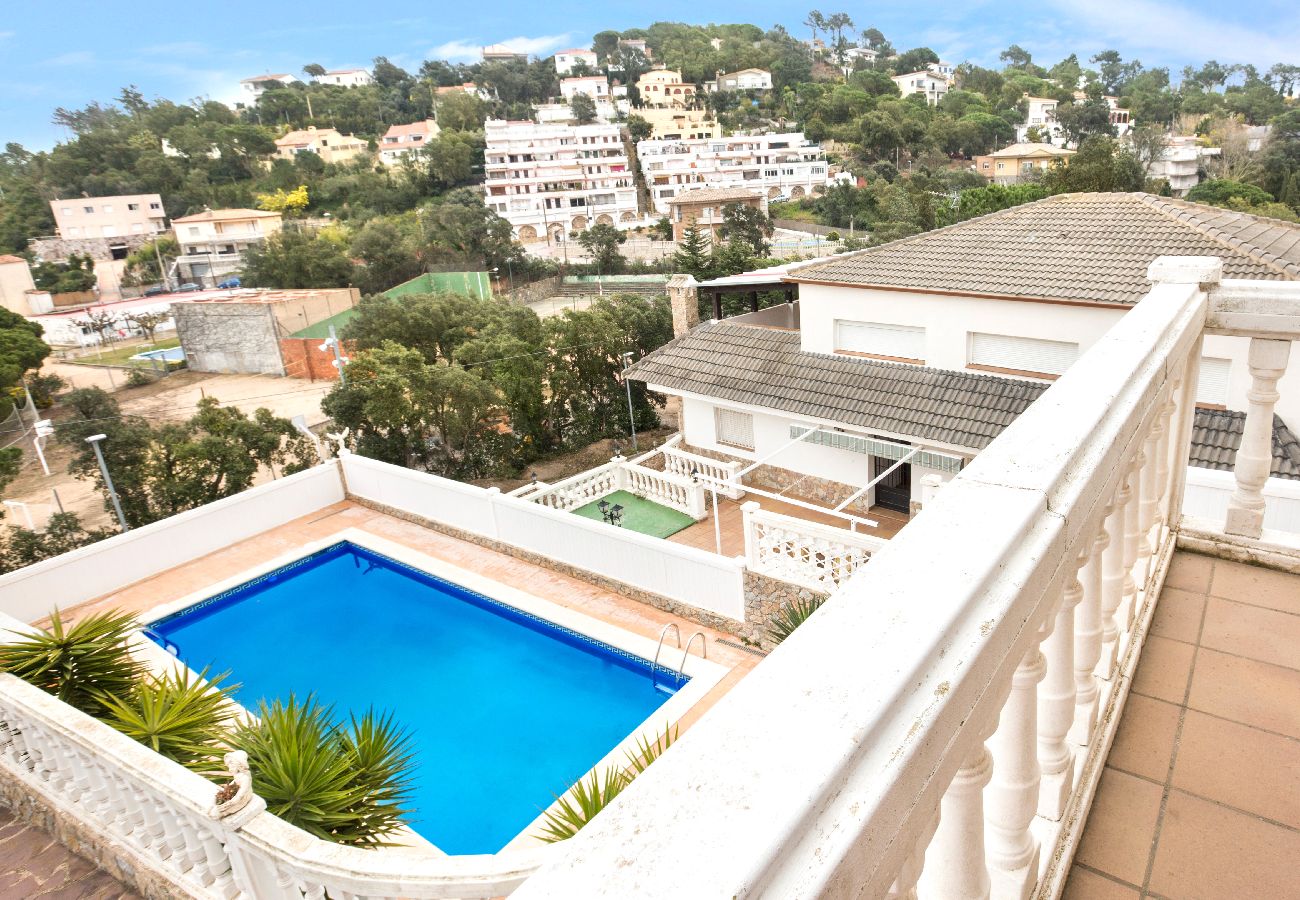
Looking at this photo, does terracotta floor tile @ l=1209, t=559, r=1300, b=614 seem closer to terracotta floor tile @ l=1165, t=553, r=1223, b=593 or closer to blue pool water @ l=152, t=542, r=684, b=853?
terracotta floor tile @ l=1165, t=553, r=1223, b=593

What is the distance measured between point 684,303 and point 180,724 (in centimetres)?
1470

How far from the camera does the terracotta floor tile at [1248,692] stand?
7.00 feet

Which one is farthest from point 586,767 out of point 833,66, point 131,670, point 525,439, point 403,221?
point 833,66

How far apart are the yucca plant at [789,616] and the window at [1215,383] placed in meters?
6.70

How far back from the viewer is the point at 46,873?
16.4ft

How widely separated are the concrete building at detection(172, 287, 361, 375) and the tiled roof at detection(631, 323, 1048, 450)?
90.6 ft

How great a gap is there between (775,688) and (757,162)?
264 feet

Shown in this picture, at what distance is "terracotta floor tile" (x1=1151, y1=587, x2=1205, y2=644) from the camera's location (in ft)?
8.36

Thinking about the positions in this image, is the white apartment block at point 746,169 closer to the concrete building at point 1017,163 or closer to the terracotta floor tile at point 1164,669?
the concrete building at point 1017,163

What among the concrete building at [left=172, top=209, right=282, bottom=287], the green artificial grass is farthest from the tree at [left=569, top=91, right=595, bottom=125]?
the green artificial grass

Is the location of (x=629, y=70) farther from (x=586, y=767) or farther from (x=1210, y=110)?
(x=586, y=767)

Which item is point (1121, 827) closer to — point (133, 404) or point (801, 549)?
point (801, 549)

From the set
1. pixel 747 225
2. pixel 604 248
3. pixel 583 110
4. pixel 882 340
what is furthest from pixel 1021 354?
pixel 583 110

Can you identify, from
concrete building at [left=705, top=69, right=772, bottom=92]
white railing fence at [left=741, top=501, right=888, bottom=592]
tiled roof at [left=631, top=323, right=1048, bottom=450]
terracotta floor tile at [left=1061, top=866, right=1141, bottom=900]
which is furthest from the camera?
concrete building at [left=705, top=69, right=772, bottom=92]
